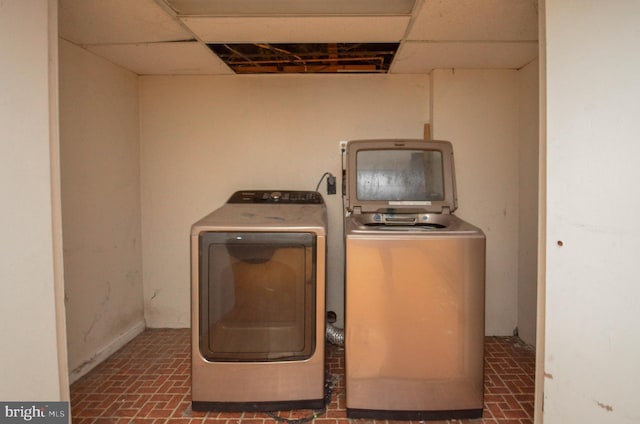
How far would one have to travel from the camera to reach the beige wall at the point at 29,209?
125 cm

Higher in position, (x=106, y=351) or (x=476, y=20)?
(x=476, y=20)

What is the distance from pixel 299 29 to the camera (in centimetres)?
200

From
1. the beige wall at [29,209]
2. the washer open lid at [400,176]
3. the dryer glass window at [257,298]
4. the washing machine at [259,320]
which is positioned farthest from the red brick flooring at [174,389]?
the washer open lid at [400,176]

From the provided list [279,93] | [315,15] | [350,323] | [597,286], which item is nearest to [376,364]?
[350,323]

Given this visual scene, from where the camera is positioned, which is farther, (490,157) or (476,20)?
(490,157)

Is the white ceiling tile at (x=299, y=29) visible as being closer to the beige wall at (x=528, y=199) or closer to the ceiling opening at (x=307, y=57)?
the ceiling opening at (x=307, y=57)

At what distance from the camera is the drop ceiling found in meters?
1.79

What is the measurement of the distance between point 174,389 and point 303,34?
84.7 inches

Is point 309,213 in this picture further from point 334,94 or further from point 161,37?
point 161,37

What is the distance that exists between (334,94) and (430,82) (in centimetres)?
72

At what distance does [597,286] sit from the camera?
1.33 m
